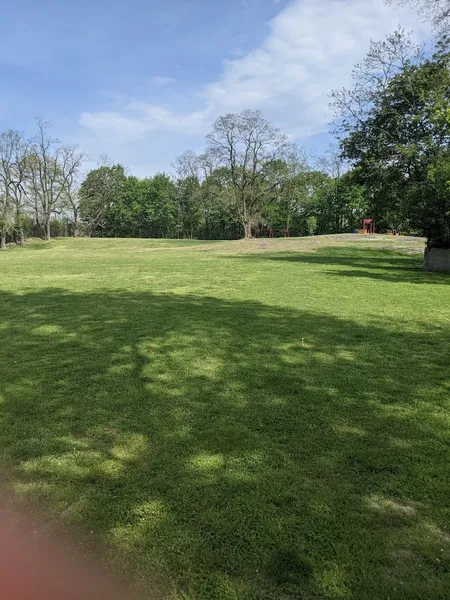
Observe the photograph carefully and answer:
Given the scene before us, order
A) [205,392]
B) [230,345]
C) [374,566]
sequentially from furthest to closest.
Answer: [230,345] < [205,392] < [374,566]

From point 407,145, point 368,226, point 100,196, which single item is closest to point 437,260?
point 407,145

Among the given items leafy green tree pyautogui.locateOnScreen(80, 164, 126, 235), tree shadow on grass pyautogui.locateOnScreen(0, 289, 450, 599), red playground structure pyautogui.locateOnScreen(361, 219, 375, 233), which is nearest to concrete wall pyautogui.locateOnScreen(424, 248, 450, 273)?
tree shadow on grass pyautogui.locateOnScreen(0, 289, 450, 599)

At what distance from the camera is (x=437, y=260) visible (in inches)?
651

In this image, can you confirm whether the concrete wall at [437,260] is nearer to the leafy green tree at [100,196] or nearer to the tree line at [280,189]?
the tree line at [280,189]

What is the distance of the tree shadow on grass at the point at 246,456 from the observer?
203 centimetres

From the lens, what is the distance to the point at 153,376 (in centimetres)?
451

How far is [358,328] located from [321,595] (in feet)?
16.8

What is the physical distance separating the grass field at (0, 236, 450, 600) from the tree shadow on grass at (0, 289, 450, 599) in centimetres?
1

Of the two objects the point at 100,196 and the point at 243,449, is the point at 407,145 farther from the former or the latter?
the point at 100,196

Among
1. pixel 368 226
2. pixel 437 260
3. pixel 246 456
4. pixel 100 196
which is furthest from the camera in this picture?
pixel 100 196

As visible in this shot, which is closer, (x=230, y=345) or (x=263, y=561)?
(x=263, y=561)

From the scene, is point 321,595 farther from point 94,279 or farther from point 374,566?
point 94,279

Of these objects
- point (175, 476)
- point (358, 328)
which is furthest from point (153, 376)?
point (358, 328)

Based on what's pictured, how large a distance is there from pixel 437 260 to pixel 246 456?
51.8 ft
